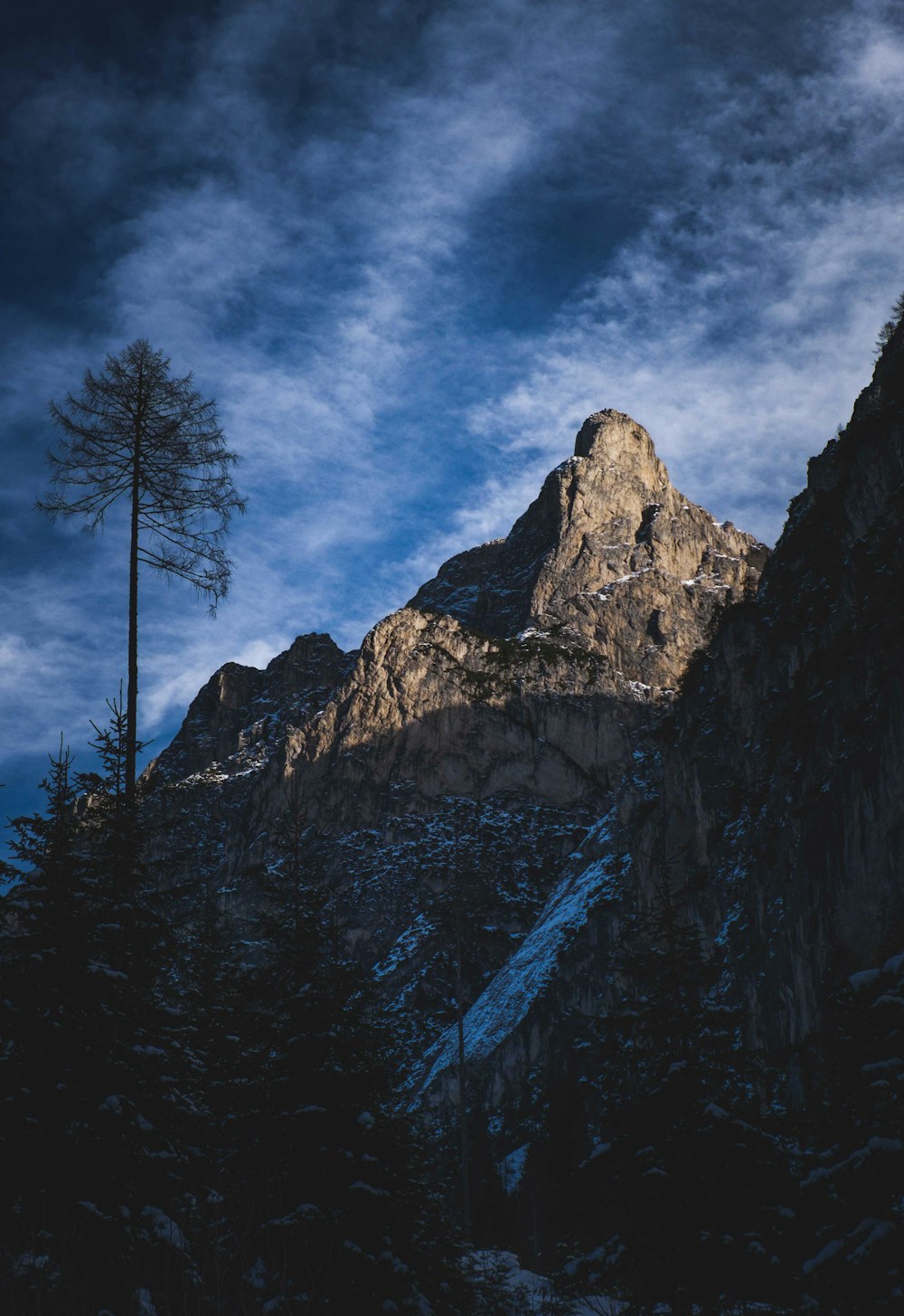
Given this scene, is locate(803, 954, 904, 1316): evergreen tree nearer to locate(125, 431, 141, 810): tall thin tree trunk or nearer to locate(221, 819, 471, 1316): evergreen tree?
locate(221, 819, 471, 1316): evergreen tree

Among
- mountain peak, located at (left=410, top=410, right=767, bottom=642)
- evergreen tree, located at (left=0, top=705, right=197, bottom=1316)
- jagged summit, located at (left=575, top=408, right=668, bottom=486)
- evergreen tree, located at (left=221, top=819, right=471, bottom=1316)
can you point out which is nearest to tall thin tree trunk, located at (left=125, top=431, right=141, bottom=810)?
evergreen tree, located at (left=0, top=705, right=197, bottom=1316)

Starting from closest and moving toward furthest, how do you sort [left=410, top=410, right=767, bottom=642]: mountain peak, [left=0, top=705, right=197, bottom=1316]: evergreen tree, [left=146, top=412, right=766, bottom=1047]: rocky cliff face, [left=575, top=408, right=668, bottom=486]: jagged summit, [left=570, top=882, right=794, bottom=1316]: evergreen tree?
[left=0, top=705, right=197, bottom=1316]: evergreen tree, [left=570, top=882, right=794, bottom=1316]: evergreen tree, [left=146, top=412, right=766, bottom=1047]: rocky cliff face, [left=410, top=410, right=767, bottom=642]: mountain peak, [left=575, top=408, right=668, bottom=486]: jagged summit

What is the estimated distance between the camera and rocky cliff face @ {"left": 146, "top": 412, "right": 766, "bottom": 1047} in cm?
10519

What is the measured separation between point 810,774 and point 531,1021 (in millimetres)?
35016

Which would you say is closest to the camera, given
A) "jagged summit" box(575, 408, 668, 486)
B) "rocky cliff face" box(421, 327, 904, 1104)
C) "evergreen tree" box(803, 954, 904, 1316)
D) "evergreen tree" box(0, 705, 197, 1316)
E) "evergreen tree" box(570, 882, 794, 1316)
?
"evergreen tree" box(803, 954, 904, 1316)

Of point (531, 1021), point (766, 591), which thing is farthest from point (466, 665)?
point (766, 591)

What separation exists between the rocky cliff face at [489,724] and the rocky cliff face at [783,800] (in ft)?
66.4

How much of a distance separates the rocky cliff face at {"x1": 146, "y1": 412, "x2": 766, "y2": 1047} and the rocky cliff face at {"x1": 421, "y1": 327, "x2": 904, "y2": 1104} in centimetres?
2025

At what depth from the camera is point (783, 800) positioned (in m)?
50.1

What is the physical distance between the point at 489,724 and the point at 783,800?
7265 cm

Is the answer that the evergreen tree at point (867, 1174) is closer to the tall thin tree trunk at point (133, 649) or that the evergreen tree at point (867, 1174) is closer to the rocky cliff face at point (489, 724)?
the tall thin tree trunk at point (133, 649)

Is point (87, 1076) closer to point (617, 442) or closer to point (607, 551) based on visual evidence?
point (607, 551)

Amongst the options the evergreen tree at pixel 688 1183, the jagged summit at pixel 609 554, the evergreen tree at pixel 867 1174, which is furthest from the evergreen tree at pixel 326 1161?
the jagged summit at pixel 609 554

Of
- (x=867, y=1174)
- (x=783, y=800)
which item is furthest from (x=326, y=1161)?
(x=783, y=800)
